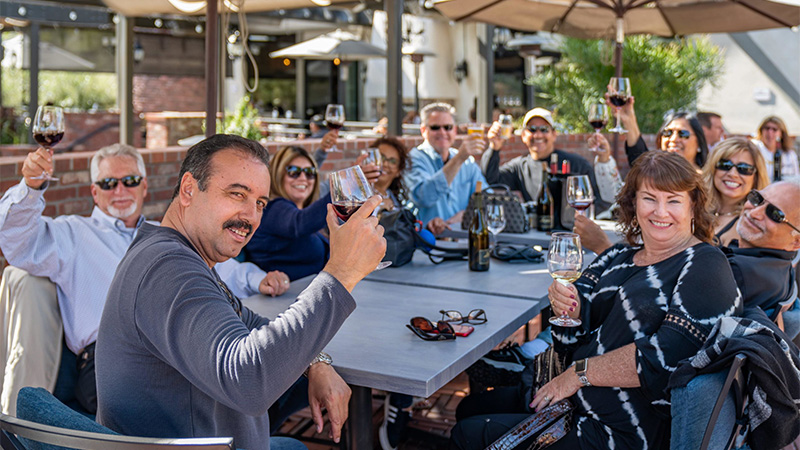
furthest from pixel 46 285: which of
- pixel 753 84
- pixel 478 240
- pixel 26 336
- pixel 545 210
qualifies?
pixel 753 84

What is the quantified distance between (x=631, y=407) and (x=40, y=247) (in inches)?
76.9

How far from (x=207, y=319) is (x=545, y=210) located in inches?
126

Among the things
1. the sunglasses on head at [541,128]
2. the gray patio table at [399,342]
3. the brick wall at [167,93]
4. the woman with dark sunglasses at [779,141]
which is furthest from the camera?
the brick wall at [167,93]

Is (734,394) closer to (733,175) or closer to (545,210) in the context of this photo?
(733,175)

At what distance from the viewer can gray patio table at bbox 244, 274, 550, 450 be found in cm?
201

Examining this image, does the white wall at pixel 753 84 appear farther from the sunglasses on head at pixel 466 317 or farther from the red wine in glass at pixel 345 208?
the red wine in glass at pixel 345 208

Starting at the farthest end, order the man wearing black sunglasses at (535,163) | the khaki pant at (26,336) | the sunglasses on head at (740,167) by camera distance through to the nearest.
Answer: the man wearing black sunglasses at (535,163) < the sunglasses on head at (740,167) < the khaki pant at (26,336)

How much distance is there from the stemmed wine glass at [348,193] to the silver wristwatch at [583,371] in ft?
2.80

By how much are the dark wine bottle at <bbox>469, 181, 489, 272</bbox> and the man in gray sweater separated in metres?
1.67

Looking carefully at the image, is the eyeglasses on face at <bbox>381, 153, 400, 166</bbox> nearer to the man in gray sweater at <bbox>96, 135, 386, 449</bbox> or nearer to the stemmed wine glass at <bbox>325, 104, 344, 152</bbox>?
the stemmed wine glass at <bbox>325, 104, 344, 152</bbox>

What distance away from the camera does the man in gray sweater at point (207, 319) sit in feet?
4.43

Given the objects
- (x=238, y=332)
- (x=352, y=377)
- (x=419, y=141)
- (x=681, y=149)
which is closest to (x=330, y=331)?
(x=238, y=332)

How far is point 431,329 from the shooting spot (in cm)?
230

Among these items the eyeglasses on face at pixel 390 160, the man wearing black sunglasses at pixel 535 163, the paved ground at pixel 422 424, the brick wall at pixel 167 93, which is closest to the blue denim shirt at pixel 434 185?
the man wearing black sunglasses at pixel 535 163
